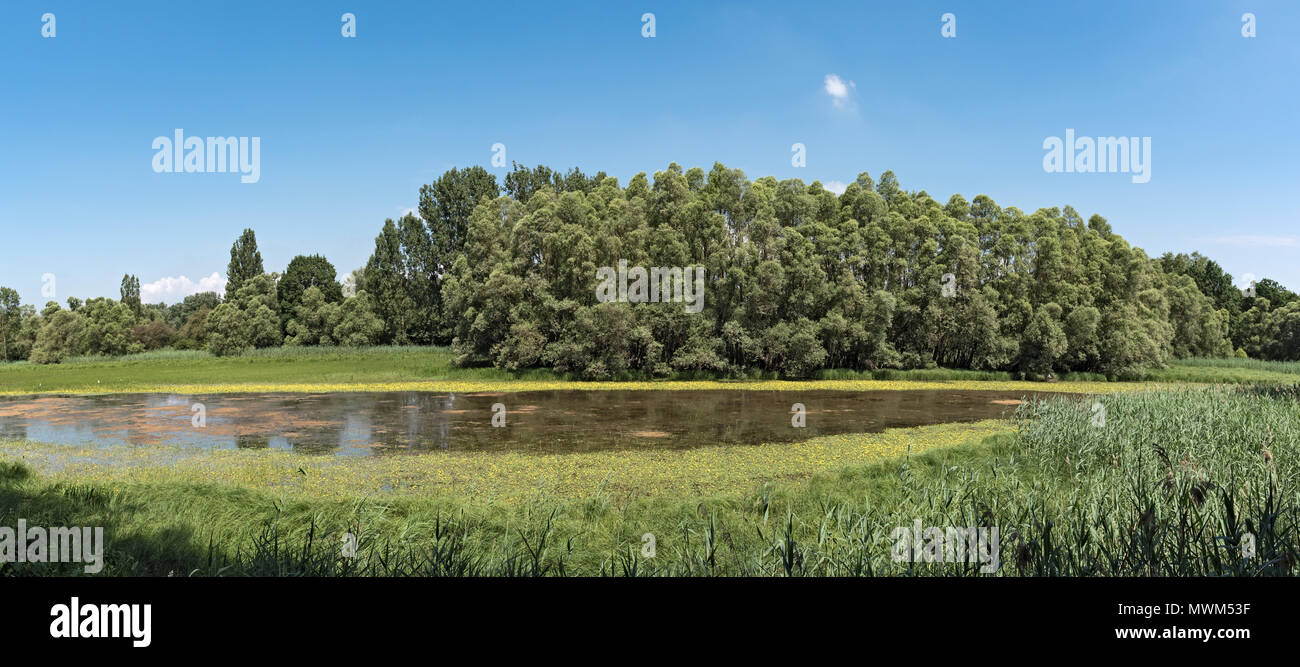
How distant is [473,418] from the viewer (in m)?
22.1

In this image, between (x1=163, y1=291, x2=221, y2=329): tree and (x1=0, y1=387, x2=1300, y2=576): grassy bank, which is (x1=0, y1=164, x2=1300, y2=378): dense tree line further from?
(x1=163, y1=291, x2=221, y2=329): tree

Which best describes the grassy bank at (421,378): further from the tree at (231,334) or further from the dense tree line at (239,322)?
the dense tree line at (239,322)

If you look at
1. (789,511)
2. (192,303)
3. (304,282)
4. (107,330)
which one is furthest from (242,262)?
(789,511)

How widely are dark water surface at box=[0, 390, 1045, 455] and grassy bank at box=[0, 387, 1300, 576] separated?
3394 millimetres

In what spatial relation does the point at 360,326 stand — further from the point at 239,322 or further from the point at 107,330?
the point at 107,330

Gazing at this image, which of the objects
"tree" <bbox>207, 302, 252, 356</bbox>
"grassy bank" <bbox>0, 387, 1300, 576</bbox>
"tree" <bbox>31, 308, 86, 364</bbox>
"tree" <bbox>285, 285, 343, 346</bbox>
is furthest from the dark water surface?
"tree" <bbox>31, 308, 86, 364</bbox>

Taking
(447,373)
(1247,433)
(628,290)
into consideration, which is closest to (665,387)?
(628,290)

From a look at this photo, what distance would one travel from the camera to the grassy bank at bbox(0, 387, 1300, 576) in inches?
185

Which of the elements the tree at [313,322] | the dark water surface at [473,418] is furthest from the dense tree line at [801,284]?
the tree at [313,322]

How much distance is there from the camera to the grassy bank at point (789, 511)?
4.71 metres

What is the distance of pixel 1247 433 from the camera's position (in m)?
10.5

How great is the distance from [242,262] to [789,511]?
80699mm

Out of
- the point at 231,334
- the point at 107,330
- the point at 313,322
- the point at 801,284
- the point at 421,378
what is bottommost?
the point at 421,378
